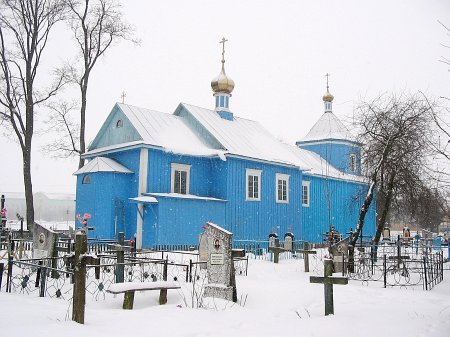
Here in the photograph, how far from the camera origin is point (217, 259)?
9359mm

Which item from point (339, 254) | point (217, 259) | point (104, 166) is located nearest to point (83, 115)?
point (104, 166)

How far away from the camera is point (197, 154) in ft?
66.8

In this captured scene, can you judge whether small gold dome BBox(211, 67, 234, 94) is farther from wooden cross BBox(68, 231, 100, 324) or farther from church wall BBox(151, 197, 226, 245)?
wooden cross BBox(68, 231, 100, 324)

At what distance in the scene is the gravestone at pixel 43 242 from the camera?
34.8 feet

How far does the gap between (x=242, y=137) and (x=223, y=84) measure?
3610 millimetres

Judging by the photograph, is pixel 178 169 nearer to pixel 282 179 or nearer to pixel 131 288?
pixel 282 179

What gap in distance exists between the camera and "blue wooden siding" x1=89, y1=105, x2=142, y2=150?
20320 millimetres

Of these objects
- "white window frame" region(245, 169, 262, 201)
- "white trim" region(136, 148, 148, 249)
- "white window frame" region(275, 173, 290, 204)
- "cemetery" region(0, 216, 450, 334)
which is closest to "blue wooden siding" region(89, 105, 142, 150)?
"white trim" region(136, 148, 148, 249)

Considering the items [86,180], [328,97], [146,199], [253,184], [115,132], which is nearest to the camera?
[146,199]

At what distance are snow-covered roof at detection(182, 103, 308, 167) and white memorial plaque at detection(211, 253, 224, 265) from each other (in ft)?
37.4

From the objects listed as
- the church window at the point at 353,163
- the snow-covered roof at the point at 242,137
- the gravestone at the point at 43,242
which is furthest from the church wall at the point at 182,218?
the gravestone at the point at 43,242

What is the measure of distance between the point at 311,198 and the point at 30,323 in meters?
22.3

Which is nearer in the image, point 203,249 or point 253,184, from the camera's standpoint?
point 203,249

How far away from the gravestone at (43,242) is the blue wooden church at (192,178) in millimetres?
6876
